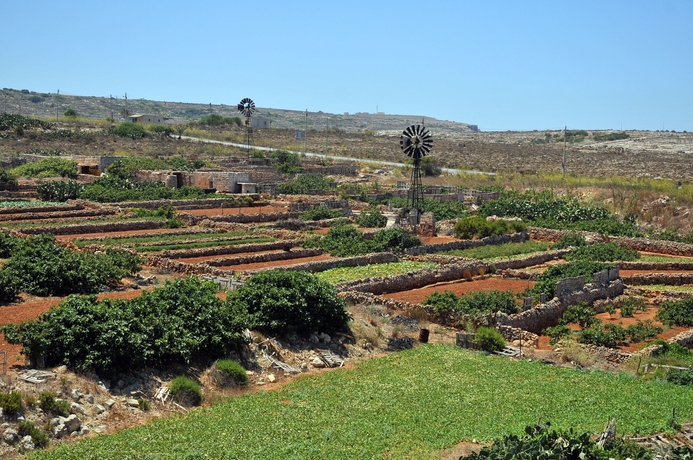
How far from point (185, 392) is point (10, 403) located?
339 centimetres

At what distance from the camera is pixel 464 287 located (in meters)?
28.8

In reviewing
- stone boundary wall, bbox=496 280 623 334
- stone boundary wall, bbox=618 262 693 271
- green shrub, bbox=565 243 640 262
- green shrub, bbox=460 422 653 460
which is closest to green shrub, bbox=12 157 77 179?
green shrub, bbox=565 243 640 262

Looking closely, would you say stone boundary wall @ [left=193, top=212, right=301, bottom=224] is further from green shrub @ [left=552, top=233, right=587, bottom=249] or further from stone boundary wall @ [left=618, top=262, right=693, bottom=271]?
stone boundary wall @ [left=618, top=262, right=693, bottom=271]

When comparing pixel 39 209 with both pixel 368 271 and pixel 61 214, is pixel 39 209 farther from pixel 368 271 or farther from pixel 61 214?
pixel 368 271

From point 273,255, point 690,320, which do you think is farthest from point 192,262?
point 690,320

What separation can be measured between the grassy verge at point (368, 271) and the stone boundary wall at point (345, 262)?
32cm

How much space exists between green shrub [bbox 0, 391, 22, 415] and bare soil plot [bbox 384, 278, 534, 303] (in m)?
14.5

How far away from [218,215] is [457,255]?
13304mm

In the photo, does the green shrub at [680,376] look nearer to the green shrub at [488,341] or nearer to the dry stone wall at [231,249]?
the green shrub at [488,341]

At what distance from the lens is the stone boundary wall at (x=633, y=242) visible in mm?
40625

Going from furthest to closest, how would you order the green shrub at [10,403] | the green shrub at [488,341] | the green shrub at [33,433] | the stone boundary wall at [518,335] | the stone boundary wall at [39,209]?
the stone boundary wall at [39,209] < the stone boundary wall at [518,335] < the green shrub at [488,341] < the green shrub at [10,403] < the green shrub at [33,433]

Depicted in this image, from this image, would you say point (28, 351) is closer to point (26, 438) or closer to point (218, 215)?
point (26, 438)

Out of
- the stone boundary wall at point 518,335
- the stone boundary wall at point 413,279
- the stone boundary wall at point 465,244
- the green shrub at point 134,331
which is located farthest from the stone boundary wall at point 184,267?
the stone boundary wall at point 465,244

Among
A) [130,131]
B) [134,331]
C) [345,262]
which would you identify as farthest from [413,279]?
[130,131]
